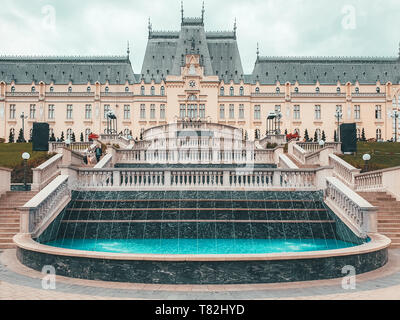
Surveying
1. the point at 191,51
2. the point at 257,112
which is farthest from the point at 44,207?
the point at 257,112

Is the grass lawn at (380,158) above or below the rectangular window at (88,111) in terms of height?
below

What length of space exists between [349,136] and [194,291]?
23950 millimetres

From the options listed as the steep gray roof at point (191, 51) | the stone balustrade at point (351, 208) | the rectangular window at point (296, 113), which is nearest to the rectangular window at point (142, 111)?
the steep gray roof at point (191, 51)

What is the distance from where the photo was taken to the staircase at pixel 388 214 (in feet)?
49.0

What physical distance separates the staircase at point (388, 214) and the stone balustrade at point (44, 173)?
14984 mm

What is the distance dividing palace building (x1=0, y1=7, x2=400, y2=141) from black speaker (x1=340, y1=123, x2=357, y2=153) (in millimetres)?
48367

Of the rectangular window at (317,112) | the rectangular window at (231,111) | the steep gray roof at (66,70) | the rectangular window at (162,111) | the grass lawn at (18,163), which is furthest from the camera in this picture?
the steep gray roof at (66,70)

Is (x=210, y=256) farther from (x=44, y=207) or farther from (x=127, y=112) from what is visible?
(x=127, y=112)

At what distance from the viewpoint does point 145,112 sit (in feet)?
264

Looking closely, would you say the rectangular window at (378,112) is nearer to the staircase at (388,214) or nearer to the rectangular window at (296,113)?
the rectangular window at (296,113)

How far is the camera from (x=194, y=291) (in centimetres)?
894

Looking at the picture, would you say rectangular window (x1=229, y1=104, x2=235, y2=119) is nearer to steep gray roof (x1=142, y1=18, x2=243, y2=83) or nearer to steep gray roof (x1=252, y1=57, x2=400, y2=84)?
steep gray roof (x1=142, y1=18, x2=243, y2=83)
